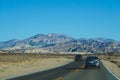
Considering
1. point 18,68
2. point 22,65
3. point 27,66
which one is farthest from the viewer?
point 22,65

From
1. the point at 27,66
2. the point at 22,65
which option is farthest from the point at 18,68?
the point at 22,65

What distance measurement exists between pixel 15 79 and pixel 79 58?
7006 centimetres

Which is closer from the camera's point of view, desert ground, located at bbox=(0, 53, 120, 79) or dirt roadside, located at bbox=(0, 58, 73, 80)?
dirt roadside, located at bbox=(0, 58, 73, 80)

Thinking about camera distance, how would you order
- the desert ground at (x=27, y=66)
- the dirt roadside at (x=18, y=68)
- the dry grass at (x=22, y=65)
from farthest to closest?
the dry grass at (x=22, y=65) → the desert ground at (x=27, y=66) → the dirt roadside at (x=18, y=68)

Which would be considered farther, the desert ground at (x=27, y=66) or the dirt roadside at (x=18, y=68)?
the desert ground at (x=27, y=66)

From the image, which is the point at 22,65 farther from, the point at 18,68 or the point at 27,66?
the point at 18,68

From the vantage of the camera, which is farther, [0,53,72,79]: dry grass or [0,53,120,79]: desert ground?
[0,53,72,79]: dry grass

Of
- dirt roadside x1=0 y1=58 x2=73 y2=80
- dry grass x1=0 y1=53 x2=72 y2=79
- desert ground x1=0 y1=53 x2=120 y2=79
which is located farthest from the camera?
dry grass x1=0 y1=53 x2=72 y2=79

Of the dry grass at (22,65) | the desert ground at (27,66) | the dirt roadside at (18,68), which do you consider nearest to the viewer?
the dirt roadside at (18,68)

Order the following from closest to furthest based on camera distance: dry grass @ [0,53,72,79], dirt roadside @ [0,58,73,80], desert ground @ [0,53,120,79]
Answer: dirt roadside @ [0,58,73,80] → desert ground @ [0,53,120,79] → dry grass @ [0,53,72,79]

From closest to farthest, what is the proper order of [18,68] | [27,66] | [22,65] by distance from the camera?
[18,68] < [27,66] < [22,65]

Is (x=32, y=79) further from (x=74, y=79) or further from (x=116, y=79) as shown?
(x=116, y=79)

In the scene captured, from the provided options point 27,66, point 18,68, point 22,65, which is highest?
point 22,65

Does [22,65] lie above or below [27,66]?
above
